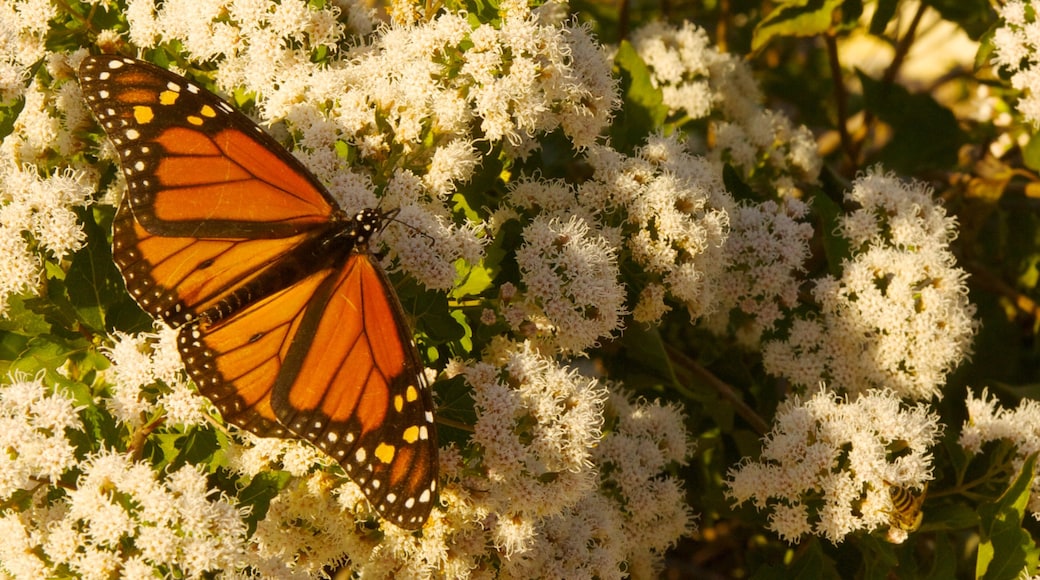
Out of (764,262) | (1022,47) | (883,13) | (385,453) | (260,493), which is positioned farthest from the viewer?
(883,13)

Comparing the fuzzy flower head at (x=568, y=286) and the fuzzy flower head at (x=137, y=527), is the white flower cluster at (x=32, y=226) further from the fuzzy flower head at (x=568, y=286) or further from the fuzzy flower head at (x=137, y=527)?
the fuzzy flower head at (x=568, y=286)

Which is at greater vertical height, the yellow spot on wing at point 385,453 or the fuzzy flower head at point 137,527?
the yellow spot on wing at point 385,453

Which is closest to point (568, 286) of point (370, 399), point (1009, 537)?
point (370, 399)

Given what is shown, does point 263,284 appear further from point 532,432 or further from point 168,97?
point 532,432

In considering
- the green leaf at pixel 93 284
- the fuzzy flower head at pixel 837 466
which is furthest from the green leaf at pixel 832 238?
the green leaf at pixel 93 284

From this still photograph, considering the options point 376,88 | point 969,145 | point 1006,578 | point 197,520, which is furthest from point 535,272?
point 969,145

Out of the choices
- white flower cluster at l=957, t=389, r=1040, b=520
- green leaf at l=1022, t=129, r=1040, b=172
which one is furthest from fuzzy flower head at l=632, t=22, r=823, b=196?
white flower cluster at l=957, t=389, r=1040, b=520
